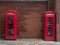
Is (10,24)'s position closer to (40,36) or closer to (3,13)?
(3,13)

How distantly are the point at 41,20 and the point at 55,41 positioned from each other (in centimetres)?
103

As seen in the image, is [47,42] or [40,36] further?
[40,36]

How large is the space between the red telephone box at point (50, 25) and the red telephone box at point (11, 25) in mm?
1130

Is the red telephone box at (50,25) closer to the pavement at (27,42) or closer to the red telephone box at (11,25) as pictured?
the pavement at (27,42)

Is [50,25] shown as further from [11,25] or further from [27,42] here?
[11,25]

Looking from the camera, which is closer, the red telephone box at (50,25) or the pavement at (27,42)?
the pavement at (27,42)

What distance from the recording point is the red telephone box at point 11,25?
27.0 ft

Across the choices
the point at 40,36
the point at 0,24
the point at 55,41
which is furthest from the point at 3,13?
the point at 55,41

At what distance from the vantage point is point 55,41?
821 centimetres

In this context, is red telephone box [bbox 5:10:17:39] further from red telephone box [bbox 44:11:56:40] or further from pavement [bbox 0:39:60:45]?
red telephone box [bbox 44:11:56:40]

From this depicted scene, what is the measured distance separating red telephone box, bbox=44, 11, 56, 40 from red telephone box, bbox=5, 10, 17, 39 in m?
1.13

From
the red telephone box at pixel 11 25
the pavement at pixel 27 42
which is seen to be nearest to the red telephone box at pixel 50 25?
the pavement at pixel 27 42

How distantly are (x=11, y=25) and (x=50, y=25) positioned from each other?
1.44 m

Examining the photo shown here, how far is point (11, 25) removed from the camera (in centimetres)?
831
